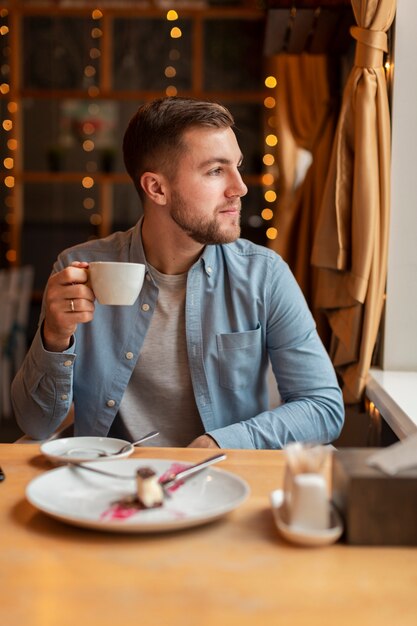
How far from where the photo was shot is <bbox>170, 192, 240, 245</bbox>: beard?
1985 mm

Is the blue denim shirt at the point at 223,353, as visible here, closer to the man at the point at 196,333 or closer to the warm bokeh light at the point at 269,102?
the man at the point at 196,333

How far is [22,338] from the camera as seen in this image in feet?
21.5

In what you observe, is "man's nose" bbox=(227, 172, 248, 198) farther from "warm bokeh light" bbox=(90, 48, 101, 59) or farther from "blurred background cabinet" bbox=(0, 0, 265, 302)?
"warm bokeh light" bbox=(90, 48, 101, 59)

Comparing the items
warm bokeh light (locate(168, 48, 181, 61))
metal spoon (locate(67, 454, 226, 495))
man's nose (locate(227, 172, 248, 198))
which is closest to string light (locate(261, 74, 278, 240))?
warm bokeh light (locate(168, 48, 181, 61))

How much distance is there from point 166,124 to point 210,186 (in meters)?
0.19

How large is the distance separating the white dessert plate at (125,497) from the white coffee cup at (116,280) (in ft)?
1.10

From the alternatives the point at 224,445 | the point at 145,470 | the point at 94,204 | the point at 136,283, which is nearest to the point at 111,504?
the point at 145,470

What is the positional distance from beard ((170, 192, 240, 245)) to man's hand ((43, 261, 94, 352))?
43 cm

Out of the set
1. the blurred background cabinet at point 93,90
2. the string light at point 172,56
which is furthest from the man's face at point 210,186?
the string light at point 172,56

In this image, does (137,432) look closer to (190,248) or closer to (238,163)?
(190,248)

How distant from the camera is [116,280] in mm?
1507

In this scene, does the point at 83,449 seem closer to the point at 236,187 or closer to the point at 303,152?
the point at 236,187

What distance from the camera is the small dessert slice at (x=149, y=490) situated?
112cm

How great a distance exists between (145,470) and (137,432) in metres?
0.85
